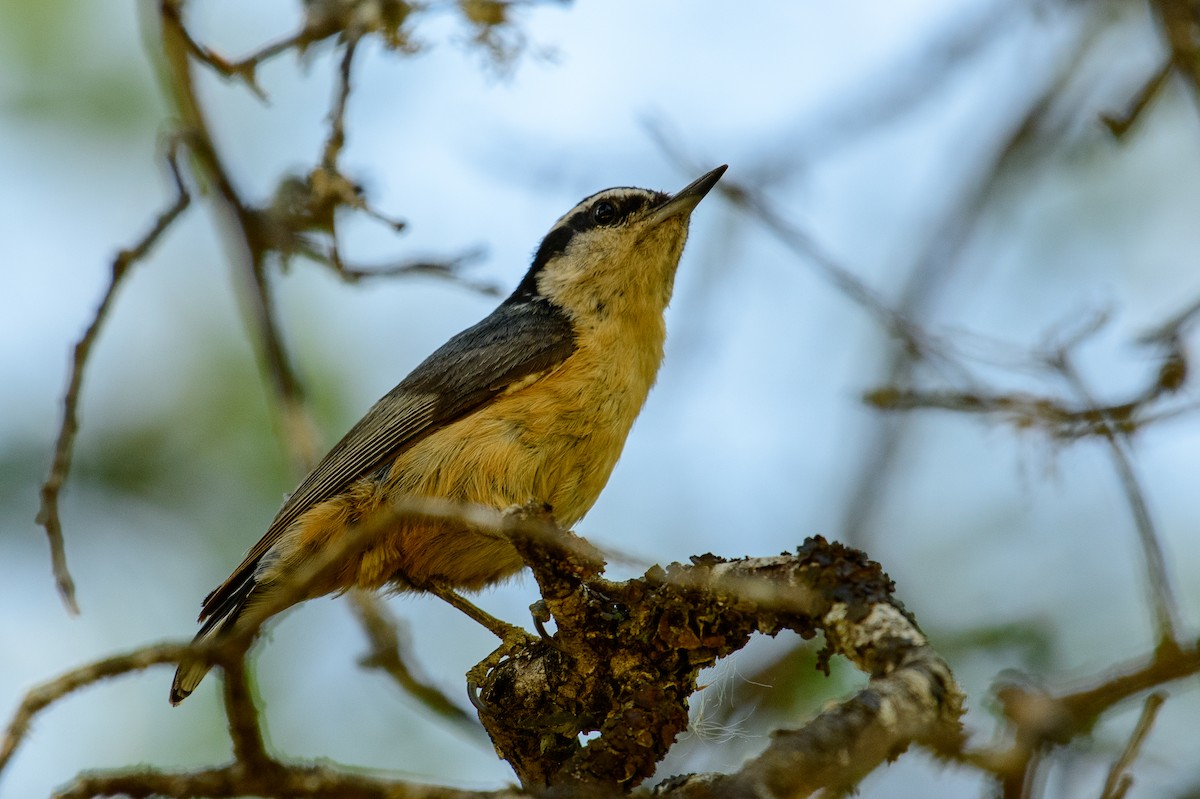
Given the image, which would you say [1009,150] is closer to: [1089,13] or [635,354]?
[1089,13]

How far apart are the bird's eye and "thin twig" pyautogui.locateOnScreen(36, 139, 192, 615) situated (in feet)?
6.45

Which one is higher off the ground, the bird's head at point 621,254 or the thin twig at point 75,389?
the bird's head at point 621,254

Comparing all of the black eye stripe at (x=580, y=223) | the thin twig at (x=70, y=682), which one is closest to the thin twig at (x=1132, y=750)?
the thin twig at (x=70, y=682)

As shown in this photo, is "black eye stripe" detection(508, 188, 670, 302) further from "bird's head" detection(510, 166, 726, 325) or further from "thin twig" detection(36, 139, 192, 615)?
"thin twig" detection(36, 139, 192, 615)

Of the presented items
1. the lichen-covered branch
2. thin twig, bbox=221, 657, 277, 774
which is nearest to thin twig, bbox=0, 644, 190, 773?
thin twig, bbox=221, 657, 277, 774

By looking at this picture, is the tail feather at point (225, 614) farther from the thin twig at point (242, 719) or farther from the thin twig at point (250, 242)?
the thin twig at point (242, 719)

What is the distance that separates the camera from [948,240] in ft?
18.5

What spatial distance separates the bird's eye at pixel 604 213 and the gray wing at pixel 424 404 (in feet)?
2.34

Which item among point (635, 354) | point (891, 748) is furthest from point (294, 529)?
point (891, 748)

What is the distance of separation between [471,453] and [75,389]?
4.41 ft

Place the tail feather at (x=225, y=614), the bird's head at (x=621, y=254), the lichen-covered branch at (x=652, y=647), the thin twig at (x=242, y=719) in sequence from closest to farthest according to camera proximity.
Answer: the thin twig at (x=242, y=719) < the lichen-covered branch at (x=652, y=647) < the tail feather at (x=225, y=614) < the bird's head at (x=621, y=254)

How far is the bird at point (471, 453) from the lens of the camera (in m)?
4.35

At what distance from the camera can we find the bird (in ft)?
14.3

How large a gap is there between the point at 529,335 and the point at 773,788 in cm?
307
